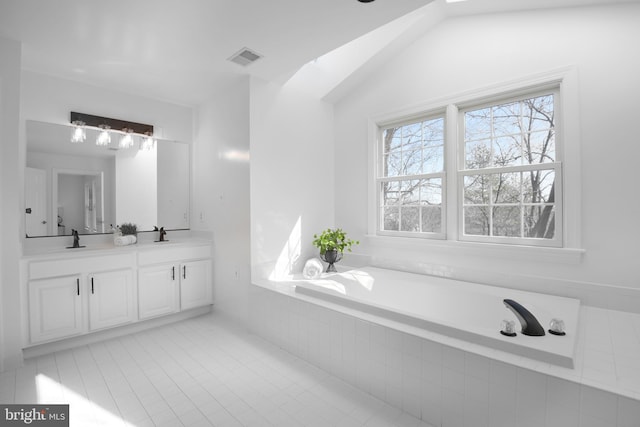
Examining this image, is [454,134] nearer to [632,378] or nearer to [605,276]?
[605,276]

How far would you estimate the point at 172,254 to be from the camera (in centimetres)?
306

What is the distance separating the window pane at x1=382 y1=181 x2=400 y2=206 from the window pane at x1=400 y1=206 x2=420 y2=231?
0.13 metres

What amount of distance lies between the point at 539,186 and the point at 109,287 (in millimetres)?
3754

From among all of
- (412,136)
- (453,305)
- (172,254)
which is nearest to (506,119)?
(412,136)

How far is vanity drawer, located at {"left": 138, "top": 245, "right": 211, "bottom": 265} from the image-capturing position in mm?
2881

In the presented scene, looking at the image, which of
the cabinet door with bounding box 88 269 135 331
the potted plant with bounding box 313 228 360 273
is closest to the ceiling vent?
the potted plant with bounding box 313 228 360 273

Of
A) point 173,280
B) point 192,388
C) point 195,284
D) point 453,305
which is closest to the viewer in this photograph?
point 192,388

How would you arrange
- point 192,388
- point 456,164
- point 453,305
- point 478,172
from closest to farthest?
point 192,388 < point 453,305 < point 478,172 < point 456,164

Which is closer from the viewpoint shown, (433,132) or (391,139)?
(433,132)

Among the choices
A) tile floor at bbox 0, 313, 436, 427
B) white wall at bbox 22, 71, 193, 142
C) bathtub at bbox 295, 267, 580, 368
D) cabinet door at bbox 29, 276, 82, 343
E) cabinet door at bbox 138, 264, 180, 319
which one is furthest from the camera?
cabinet door at bbox 138, 264, 180, 319

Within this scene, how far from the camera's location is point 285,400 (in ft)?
5.97

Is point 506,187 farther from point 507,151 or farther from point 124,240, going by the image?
point 124,240

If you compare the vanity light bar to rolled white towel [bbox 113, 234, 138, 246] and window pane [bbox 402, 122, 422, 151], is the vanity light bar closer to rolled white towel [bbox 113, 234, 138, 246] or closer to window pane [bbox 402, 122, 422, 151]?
rolled white towel [bbox 113, 234, 138, 246]

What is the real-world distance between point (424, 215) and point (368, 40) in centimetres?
188
